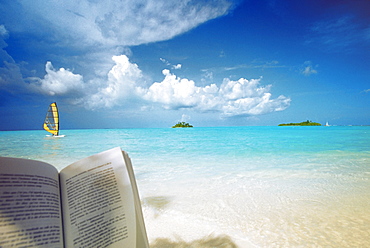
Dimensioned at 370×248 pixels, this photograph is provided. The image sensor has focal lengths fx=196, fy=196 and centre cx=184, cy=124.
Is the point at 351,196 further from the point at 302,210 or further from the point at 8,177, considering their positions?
the point at 8,177

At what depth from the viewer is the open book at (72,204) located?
0.76m

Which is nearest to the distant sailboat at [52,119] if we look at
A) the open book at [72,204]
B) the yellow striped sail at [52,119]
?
the yellow striped sail at [52,119]

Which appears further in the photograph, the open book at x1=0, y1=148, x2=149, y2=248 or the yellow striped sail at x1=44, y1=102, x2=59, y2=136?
the yellow striped sail at x1=44, y1=102, x2=59, y2=136

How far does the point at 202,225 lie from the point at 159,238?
0.48 metres

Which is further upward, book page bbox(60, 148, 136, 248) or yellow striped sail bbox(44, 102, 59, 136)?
yellow striped sail bbox(44, 102, 59, 136)

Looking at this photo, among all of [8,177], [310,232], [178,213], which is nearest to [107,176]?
[8,177]

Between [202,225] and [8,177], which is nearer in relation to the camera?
[8,177]

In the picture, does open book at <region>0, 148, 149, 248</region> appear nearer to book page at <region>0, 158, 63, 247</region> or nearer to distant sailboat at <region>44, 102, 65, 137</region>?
book page at <region>0, 158, 63, 247</region>

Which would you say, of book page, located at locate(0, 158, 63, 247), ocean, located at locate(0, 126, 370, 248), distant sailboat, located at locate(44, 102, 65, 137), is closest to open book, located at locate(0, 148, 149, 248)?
book page, located at locate(0, 158, 63, 247)

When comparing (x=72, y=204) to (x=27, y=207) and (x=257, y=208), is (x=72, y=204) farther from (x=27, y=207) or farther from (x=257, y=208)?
(x=257, y=208)

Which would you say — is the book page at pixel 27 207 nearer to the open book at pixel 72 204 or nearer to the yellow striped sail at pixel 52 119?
the open book at pixel 72 204

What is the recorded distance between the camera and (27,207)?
2.56ft

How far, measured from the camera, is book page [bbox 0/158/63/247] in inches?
29.0

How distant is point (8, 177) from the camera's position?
2.54ft
